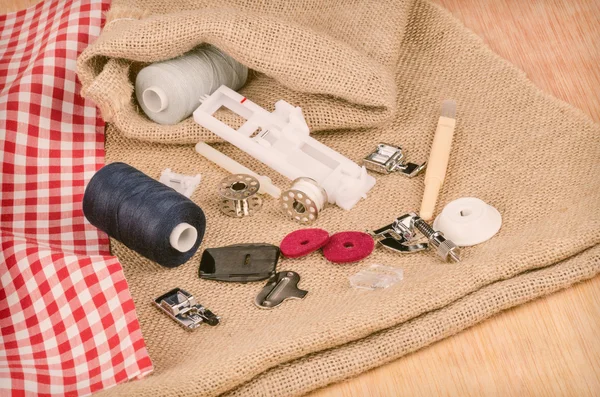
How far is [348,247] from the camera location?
1.12 meters

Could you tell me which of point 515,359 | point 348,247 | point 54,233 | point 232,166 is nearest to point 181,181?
point 232,166

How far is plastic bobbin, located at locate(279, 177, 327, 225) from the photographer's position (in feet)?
3.85

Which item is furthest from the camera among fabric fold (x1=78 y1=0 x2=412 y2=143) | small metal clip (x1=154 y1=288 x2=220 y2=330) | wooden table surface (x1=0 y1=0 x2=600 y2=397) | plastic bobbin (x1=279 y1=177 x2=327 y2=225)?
fabric fold (x1=78 y1=0 x2=412 y2=143)

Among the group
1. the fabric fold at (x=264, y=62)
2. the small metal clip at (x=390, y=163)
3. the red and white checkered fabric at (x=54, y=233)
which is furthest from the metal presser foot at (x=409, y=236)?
the red and white checkered fabric at (x=54, y=233)

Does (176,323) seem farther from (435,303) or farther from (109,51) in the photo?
(109,51)

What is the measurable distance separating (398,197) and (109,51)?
47 centimetres

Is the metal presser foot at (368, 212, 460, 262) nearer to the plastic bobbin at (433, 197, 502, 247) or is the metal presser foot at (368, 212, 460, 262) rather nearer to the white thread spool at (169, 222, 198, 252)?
the plastic bobbin at (433, 197, 502, 247)

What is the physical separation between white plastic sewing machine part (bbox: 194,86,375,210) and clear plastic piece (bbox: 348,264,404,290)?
0.45 ft

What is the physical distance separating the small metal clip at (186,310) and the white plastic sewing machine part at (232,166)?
8.6 inches

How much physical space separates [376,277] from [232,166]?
1.04 ft

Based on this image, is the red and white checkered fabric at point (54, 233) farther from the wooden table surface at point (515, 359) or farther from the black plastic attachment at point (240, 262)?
the wooden table surface at point (515, 359)

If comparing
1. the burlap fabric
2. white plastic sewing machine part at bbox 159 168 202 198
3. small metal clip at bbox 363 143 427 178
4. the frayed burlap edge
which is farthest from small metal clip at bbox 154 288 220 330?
small metal clip at bbox 363 143 427 178

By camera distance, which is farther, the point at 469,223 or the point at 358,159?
the point at 358,159

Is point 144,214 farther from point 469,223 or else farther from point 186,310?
point 469,223
